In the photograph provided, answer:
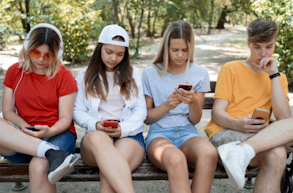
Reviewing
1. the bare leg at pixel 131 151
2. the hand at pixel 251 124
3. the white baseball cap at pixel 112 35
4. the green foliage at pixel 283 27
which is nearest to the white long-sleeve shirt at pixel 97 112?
the bare leg at pixel 131 151

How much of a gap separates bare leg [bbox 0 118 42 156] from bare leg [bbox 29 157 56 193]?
10 centimetres

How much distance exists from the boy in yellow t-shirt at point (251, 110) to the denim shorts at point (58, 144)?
1286mm

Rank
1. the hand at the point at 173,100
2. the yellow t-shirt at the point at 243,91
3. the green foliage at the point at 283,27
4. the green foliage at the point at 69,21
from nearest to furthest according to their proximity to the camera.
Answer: the hand at the point at 173,100 < the yellow t-shirt at the point at 243,91 < the green foliage at the point at 283,27 < the green foliage at the point at 69,21

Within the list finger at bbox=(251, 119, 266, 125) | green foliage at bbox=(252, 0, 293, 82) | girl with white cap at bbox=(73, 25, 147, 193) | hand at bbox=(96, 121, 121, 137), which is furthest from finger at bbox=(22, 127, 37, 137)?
green foliage at bbox=(252, 0, 293, 82)

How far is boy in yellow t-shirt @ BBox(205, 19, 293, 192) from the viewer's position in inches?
94.6

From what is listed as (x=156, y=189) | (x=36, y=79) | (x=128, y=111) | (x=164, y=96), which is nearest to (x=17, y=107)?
(x=36, y=79)

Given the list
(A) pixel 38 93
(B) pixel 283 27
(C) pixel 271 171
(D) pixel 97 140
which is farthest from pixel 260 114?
(B) pixel 283 27

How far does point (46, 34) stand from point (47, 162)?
1109 millimetres

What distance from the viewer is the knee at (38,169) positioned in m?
2.34

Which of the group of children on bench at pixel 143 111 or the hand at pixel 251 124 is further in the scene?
the hand at pixel 251 124

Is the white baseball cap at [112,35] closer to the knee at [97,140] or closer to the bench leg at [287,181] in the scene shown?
the knee at [97,140]

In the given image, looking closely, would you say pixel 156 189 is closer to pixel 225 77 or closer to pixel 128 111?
pixel 128 111

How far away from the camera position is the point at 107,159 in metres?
2.35

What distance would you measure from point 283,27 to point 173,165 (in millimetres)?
5575
